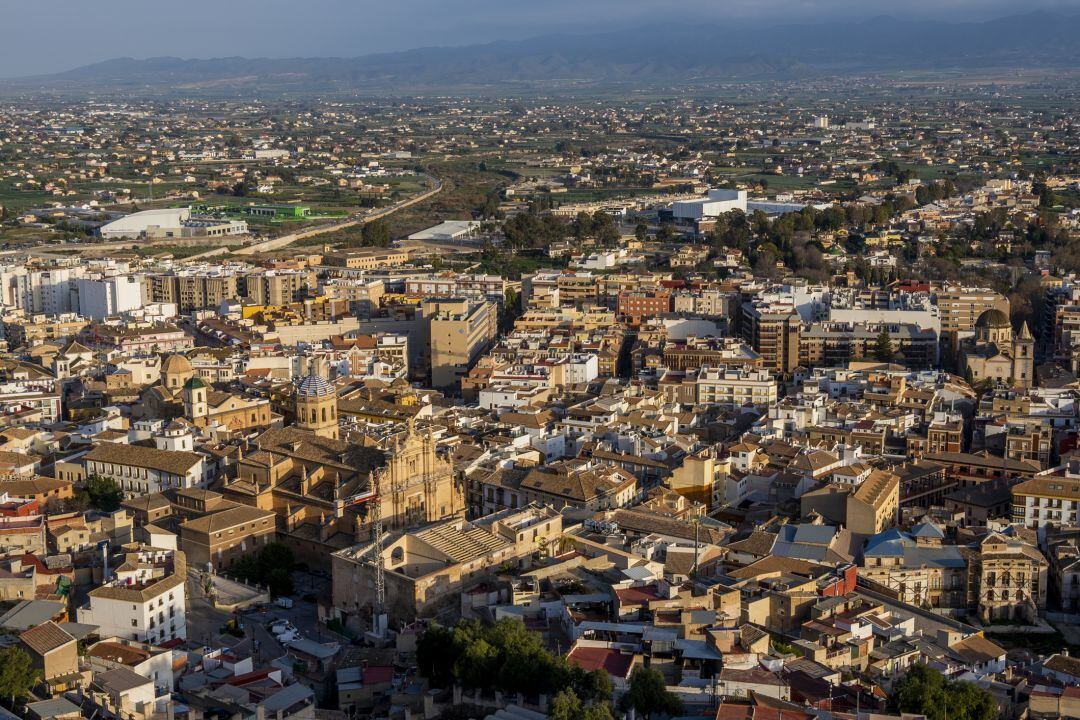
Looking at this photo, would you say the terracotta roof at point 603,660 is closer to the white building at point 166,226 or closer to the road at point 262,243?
the road at point 262,243

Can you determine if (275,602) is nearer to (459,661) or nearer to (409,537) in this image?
(409,537)

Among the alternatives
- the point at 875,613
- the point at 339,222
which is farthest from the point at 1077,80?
the point at 875,613

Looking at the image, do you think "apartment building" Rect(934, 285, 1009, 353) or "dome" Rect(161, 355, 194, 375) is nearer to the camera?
"dome" Rect(161, 355, 194, 375)

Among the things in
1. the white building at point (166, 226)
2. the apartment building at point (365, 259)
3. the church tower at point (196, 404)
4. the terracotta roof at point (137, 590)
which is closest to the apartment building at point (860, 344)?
the church tower at point (196, 404)

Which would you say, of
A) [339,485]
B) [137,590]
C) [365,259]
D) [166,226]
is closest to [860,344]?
[339,485]

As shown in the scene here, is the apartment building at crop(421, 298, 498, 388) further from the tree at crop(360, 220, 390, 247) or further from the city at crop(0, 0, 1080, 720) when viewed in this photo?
the tree at crop(360, 220, 390, 247)

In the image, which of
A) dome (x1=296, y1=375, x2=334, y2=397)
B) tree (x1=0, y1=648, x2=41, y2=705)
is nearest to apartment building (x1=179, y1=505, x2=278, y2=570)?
dome (x1=296, y1=375, x2=334, y2=397)
